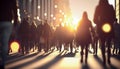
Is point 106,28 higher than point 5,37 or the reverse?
higher

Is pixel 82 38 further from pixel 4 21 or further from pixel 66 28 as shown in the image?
pixel 66 28

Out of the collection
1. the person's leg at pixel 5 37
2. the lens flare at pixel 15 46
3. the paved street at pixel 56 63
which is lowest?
the paved street at pixel 56 63

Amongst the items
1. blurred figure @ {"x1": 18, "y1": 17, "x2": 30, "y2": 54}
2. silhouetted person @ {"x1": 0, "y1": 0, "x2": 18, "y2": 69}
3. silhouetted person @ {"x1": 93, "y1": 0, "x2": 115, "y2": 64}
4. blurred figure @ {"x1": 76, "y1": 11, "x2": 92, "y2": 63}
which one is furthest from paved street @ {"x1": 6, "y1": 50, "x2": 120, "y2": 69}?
blurred figure @ {"x1": 18, "y1": 17, "x2": 30, "y2": 54}

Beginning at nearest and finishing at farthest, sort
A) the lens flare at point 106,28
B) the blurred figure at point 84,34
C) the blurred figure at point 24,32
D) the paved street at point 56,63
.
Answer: the paved street at point 56,63 < the lens flare at point 106,28 < the blurred figure at point 84,34 < the blurred figure at point 24,32

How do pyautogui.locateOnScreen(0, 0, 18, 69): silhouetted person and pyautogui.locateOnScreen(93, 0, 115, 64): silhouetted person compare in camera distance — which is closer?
pyautogui.locateOnScreen(0, 0, 18, 69): silhouetted person

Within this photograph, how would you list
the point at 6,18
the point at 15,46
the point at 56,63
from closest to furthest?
the point at 6,18
the point at 56,63
the point at 15,46

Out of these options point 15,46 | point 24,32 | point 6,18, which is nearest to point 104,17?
point 6,18

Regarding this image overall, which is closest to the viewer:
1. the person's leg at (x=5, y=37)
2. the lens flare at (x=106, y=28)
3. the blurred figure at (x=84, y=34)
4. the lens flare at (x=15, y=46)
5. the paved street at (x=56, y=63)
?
the person's leg at (x=5, y=37)

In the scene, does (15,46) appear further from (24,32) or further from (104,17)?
(104,17)

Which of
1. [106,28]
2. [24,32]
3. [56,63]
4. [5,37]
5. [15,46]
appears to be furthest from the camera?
[15,46]

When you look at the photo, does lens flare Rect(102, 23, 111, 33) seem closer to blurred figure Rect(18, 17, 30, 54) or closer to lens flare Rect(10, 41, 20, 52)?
blurred figure Rect(18, 17, 30, 54)

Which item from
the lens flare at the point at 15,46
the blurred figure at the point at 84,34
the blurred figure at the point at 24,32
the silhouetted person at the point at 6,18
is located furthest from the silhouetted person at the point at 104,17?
the lens flare at the point at 15,46

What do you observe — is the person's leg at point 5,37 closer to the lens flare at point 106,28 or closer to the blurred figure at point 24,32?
the lens flare at point 106,28

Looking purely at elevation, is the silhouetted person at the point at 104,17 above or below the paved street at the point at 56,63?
above
